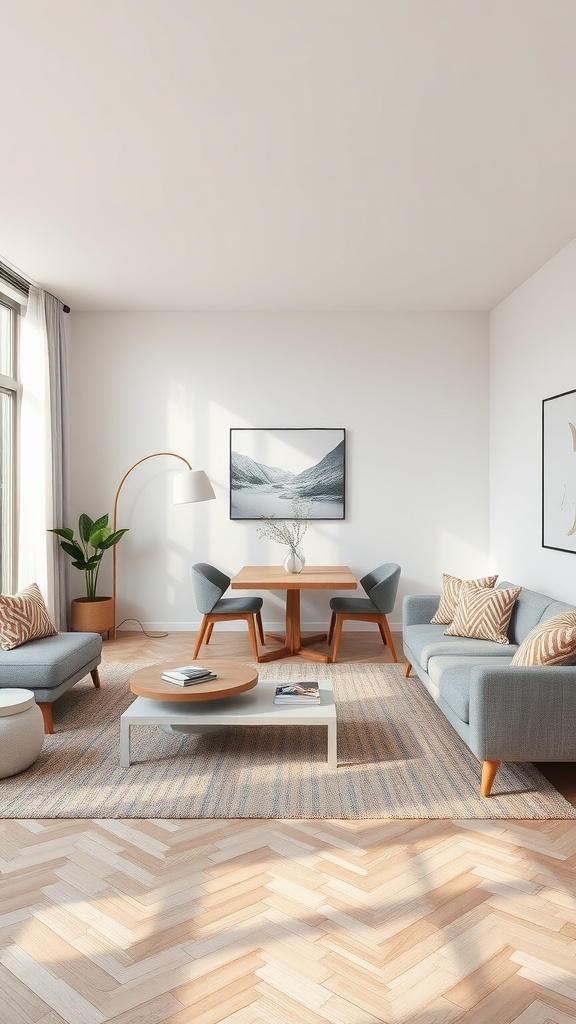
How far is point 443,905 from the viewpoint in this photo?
2305 millimetres

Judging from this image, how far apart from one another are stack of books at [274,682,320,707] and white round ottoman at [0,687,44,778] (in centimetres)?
117

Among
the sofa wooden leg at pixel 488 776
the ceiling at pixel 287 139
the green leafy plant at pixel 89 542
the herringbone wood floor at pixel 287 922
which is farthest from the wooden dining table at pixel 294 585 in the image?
the herringbone wood floor at pixel 287 922

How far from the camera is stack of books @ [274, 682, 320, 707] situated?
12.1 ft

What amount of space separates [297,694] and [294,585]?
160cm

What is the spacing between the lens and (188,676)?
369 cm

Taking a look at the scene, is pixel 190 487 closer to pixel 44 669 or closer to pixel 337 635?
pixel 337 635

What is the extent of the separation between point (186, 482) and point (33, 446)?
1.39 m

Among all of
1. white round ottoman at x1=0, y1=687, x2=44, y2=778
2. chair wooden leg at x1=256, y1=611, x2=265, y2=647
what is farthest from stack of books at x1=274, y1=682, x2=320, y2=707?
chair wooden leg at x1=256, y1=611, x2=265, y2=647

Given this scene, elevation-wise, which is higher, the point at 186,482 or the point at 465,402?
the point at 465,402

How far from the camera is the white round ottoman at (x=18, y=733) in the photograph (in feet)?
10.8

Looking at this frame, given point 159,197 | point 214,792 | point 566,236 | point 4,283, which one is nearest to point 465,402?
point 566,236

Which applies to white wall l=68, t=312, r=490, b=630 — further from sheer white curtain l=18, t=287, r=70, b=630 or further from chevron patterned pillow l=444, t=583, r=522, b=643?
chevron patterned pillow l=444, t=583, r=522, b=643

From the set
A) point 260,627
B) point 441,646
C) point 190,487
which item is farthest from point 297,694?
point 260,627

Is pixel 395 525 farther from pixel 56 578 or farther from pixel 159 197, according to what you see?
pixel 159 197
